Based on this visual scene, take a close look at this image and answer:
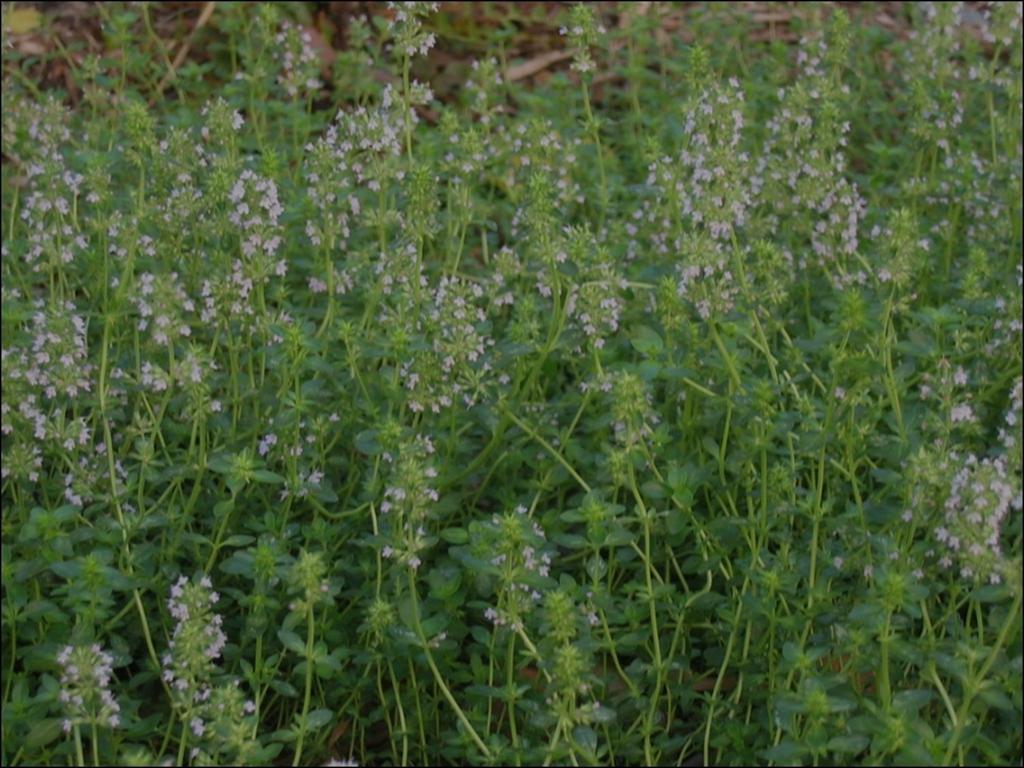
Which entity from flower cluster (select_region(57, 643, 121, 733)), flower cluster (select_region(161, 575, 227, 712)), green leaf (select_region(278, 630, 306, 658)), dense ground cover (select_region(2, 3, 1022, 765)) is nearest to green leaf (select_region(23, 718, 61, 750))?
dense ground cover (select_region(2, 3, 1022, 765))

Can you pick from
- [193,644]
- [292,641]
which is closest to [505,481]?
[292,641]

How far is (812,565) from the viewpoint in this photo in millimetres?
3607

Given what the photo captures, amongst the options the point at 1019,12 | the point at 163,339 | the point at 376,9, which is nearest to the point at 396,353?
the point at 163,339

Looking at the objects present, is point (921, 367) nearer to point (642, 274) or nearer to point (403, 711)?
point (642, 274)

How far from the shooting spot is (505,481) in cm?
420

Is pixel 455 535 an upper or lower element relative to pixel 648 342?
lower

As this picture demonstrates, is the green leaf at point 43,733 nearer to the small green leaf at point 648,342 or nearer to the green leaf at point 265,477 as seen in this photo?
the green leaf at point 265,477

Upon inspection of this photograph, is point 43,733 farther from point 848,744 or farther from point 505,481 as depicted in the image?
point 848,744

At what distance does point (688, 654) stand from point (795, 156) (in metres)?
1.65

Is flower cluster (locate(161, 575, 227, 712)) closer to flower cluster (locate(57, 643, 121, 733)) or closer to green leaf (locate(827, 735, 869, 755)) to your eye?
flower cluster (locate(57, 643, 121, 733))

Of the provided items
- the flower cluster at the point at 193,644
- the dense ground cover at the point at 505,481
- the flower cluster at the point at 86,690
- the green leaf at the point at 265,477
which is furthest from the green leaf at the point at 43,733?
the green leaf at the point at 265,477

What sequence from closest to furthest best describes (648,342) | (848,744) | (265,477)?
(848,744)
(265,477)
(648,342)

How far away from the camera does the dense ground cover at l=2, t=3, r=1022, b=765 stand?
11.1ft

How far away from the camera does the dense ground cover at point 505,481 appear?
338 centimetres
